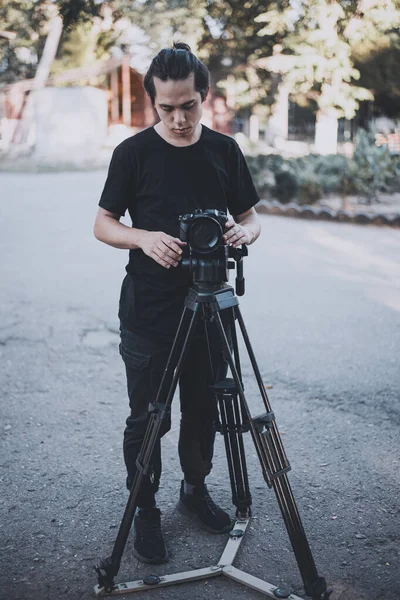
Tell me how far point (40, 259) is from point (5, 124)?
82.7 ft

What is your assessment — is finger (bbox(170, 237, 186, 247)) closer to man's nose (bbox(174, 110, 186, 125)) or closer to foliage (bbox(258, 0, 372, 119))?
man's nose (bbox(174, 110, 186, 125))

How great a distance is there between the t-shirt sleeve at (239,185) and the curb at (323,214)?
913 centimetres

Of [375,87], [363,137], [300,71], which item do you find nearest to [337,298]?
[363,137]

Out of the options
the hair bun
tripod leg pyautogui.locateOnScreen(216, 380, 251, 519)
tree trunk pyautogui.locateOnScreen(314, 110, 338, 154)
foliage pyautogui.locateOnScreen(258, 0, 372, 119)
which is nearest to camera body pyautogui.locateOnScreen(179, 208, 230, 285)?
tripod leg pyautogui.locateOnScreen(216, 380, 251, 519)

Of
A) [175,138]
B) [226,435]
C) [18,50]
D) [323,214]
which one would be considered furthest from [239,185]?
[18,50]

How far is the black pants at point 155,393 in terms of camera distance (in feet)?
8.69

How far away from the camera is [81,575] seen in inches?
104

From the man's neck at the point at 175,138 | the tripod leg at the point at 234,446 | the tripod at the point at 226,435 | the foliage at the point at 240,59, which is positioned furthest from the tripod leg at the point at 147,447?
the foliage at the point at 240,59

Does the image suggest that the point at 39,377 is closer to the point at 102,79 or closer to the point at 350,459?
the point at 350,459

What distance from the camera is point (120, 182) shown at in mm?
2516

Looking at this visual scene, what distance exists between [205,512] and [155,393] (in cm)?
64

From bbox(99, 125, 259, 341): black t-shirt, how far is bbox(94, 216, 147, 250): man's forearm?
5 centimetres

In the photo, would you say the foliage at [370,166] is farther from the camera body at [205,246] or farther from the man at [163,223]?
the camera body at [205,246]

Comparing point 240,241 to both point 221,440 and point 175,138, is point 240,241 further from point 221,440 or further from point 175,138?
point 221,440
